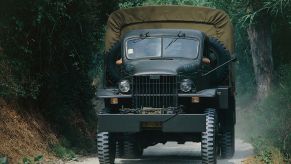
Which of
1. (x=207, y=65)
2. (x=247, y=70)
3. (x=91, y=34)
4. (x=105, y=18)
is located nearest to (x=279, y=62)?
(x=247, y=70)

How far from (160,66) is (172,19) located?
10.1 ft

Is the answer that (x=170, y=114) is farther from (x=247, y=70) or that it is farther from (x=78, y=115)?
(x=247, y=70)

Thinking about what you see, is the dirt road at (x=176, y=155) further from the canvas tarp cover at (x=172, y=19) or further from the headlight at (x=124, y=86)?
the canvas tarp cover at (x=172, y=19)

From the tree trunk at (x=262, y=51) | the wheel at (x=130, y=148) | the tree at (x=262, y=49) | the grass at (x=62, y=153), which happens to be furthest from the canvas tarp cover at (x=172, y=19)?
the tree trunk at (x=262, y=51)

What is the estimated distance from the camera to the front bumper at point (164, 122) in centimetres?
1229

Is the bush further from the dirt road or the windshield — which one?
the windshield

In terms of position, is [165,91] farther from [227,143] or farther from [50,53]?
[50,53]

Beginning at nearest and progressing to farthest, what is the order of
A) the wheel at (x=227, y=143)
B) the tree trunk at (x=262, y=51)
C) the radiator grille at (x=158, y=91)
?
the radiator grille at (x=158, y=91) < the wheel at (x=227, y=143) < the tree trunk at (x=262, y=51)

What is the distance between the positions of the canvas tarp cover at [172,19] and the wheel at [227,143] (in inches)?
73.1

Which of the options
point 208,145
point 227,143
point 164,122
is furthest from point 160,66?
point 227,143

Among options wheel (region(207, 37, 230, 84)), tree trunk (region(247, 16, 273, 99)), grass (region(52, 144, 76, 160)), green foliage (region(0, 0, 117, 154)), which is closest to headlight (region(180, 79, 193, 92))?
wheel (region(207, 37, 230, 84))

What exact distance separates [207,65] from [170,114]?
1954 millimetres

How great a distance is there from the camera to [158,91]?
508 inches

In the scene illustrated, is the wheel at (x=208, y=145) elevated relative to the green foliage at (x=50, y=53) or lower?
lower
